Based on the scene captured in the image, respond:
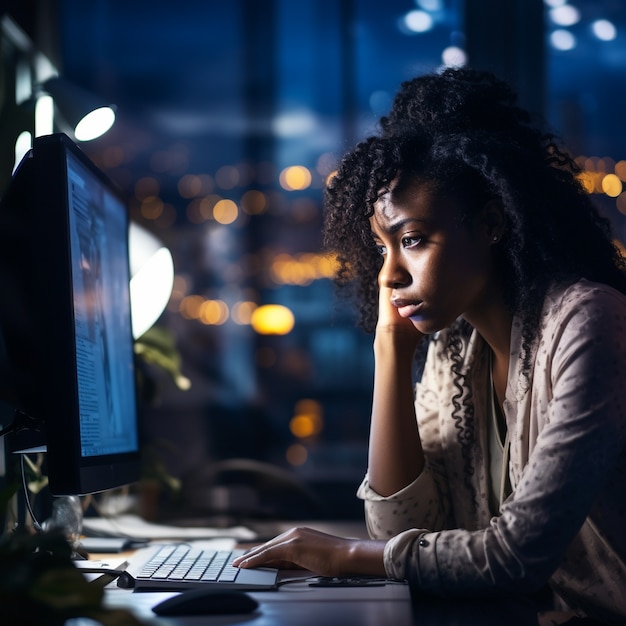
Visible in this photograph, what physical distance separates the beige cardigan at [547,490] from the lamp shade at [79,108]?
2.63ft

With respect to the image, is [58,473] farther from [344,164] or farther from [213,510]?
[213,510]

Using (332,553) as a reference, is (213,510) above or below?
below

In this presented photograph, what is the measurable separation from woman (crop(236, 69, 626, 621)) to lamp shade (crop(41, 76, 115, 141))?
457mm

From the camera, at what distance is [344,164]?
4.25ft

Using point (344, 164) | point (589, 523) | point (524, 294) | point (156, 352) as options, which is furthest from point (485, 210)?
point (156, 352)

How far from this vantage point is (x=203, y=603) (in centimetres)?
79

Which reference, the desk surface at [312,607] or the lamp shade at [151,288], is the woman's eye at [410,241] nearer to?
the desk surface at [312,607]

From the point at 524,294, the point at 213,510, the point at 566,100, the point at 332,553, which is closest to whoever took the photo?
the point at 332,553

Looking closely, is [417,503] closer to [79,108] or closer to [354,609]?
[354,609]

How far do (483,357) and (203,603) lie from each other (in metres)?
0.73

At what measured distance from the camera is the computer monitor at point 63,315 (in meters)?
0.92

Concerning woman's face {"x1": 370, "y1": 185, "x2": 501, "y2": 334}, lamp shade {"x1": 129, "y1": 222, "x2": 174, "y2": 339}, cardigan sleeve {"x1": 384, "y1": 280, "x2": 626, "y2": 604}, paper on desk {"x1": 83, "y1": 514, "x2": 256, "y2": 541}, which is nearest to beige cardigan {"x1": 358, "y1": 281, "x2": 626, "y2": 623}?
cardigan sleeve {"x1": 384, "y1": 280, "x2": 626, "y2": 604}

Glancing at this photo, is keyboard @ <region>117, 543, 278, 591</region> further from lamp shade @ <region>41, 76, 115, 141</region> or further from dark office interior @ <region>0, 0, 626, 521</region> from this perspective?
dark office interior @ <region>0, 0, 626, 521</region>

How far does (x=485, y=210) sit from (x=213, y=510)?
3.67ft
